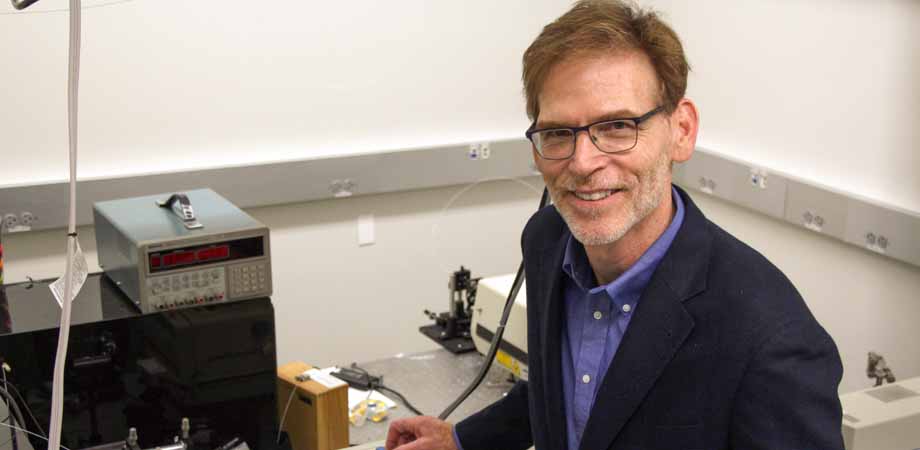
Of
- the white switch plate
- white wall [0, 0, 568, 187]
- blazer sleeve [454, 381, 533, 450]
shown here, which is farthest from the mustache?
the white switch plate

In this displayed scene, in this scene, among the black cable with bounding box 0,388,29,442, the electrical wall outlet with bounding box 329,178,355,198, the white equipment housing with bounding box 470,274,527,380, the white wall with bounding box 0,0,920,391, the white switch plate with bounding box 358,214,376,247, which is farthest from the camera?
the white switch plate with bounding box 358,214,376,247

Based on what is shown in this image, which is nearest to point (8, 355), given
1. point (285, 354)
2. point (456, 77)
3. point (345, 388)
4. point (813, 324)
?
point (345, 388)

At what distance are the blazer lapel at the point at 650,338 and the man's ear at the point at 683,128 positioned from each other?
5.6 inches

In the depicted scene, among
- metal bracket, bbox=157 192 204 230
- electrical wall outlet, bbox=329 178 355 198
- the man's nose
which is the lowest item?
electrical wall outlet, bbox=329 178 355 198

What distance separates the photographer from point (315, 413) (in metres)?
1.98

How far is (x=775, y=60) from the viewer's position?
3152mm

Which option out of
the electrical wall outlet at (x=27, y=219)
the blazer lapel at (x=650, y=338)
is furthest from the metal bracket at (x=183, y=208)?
the electrical wall outlet at (x=27, y=219)

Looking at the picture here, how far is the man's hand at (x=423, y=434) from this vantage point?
62.4 inches

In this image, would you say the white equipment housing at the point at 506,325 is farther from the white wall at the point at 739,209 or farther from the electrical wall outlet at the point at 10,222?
the electrical wall outlet at the point at 10,222

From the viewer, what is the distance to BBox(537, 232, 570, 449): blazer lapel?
141 centimetres

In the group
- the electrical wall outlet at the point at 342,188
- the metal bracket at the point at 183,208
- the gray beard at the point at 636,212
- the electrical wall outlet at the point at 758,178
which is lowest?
the electrical wall outlet at the point at 342,188

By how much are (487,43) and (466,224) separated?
0.66 m

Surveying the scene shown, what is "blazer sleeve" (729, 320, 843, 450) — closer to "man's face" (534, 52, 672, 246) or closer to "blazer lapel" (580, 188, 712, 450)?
"blazer lapel" (580, 188, 712, 450)

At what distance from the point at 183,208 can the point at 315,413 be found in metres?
0.48
